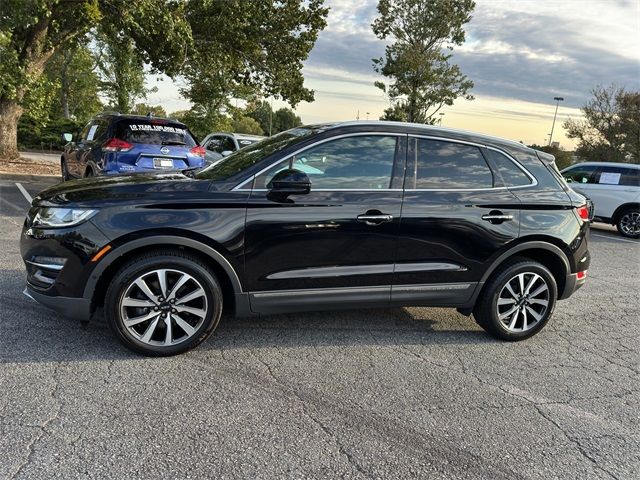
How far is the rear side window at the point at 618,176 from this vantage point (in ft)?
39.8

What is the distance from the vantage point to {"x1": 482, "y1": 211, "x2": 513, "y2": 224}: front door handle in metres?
4.09

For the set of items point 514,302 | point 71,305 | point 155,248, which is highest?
point 155,248

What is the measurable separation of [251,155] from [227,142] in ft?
26.3

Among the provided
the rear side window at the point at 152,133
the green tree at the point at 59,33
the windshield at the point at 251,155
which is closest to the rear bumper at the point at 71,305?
the windshield at the point at 251,155

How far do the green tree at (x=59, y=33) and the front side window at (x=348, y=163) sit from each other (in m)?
9.95

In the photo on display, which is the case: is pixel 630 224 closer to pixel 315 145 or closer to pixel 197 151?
pixel 197 151

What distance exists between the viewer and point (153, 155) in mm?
7848

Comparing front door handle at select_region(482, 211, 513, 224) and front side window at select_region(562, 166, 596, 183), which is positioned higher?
front side window at select_region(562, 166, 596, 183)

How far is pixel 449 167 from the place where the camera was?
4.09 metres

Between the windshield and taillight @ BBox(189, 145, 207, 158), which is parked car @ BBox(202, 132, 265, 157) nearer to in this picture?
taillight @ BBox(189, 145, 207, 158)

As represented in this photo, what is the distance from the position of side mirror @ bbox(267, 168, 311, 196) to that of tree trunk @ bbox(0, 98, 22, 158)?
47.8 ft

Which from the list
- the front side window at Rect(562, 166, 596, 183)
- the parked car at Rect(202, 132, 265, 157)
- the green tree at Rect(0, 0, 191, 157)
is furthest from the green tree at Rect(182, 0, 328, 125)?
the front side window at Rect(562, 166, 596, 183)

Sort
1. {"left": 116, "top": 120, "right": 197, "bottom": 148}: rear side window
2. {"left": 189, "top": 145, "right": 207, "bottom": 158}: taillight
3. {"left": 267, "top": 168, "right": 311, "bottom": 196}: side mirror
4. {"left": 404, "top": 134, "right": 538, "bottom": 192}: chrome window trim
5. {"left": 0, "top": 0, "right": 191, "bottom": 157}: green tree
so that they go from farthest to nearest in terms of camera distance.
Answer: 1. {"left": 0, "top": 0, "right": 191, "bottom": 157}: green tree
2. {"left": 189, "top": 145, "right": 207, "bottom": 158}: taillight
3. {"left": 116, "top": 120, "right": 197, "bottom": 148}: rear side window
4. {"left": 404, "top": 134, "right": 538, "bottom": 192}: chrome window trim
5. {"left": 267, "top": 168, "right": 311, "bottom": 196}: side mirror

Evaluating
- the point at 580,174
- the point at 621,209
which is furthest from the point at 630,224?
the point at 580,174
